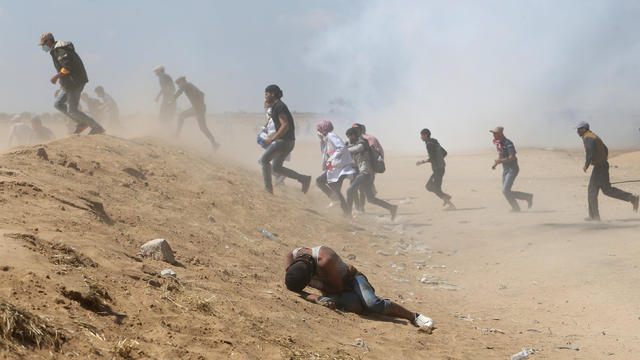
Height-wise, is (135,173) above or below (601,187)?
below

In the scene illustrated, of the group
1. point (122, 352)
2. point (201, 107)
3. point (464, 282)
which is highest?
point (201, 107)

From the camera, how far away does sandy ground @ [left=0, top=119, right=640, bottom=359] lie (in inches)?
152

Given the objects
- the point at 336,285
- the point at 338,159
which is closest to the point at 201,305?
the point at 336,285

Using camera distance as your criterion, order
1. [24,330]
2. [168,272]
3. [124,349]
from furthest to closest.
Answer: [168,272]
[124,349]
[24,330]

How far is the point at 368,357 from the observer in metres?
4.38

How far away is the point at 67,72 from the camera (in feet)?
34.8

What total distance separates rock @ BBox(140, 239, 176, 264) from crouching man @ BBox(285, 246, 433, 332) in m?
1.12

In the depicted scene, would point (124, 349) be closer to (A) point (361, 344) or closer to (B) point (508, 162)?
(A) point (361, 344)

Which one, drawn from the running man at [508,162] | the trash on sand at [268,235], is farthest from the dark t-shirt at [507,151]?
the trash on sand at [268,235]

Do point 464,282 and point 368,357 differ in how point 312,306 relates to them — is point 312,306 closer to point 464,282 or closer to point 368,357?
point 368,357

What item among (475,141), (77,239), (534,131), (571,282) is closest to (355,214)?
(571,282)

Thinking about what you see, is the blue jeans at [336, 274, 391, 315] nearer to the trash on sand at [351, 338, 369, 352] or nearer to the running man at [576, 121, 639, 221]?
the trash on sand at [351, 338, 369, 352]

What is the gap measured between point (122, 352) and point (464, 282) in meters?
5.95

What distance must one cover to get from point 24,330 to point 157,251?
2.51 meters
